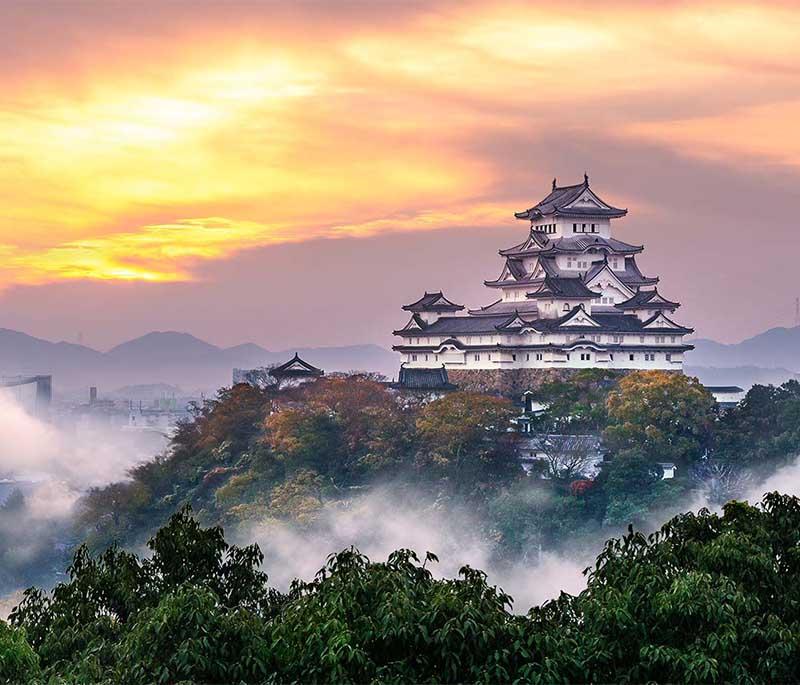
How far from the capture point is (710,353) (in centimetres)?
14000

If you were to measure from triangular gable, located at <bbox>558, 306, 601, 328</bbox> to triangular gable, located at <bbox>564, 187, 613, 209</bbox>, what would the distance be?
527 cm


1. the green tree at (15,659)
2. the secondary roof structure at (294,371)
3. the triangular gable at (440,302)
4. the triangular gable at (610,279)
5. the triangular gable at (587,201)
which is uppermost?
the triangular gable at (587,201)

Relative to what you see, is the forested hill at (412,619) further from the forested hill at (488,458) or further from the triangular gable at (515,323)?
the triangular gable at (515,323)

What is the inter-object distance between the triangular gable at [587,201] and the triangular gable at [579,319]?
5270 mm

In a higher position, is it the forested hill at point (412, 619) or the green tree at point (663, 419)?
the green tree at point (663, 419)

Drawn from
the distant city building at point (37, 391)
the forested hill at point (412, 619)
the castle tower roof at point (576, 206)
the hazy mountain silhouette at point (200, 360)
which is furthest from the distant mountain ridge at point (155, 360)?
the forested hill at point (412, 619)

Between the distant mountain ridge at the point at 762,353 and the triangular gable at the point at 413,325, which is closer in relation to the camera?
the triangular gable at the point at 413,325

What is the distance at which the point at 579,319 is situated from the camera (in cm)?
4719

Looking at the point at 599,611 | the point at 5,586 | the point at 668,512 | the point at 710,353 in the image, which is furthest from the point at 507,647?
the point at 710,353

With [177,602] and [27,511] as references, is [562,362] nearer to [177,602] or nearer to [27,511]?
[27,511]

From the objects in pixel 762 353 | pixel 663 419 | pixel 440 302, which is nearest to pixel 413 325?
pixel 440 302

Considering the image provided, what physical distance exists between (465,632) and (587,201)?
134 feet

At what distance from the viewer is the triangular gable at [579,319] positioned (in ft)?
154

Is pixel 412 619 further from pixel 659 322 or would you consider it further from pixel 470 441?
pixel 659 322
